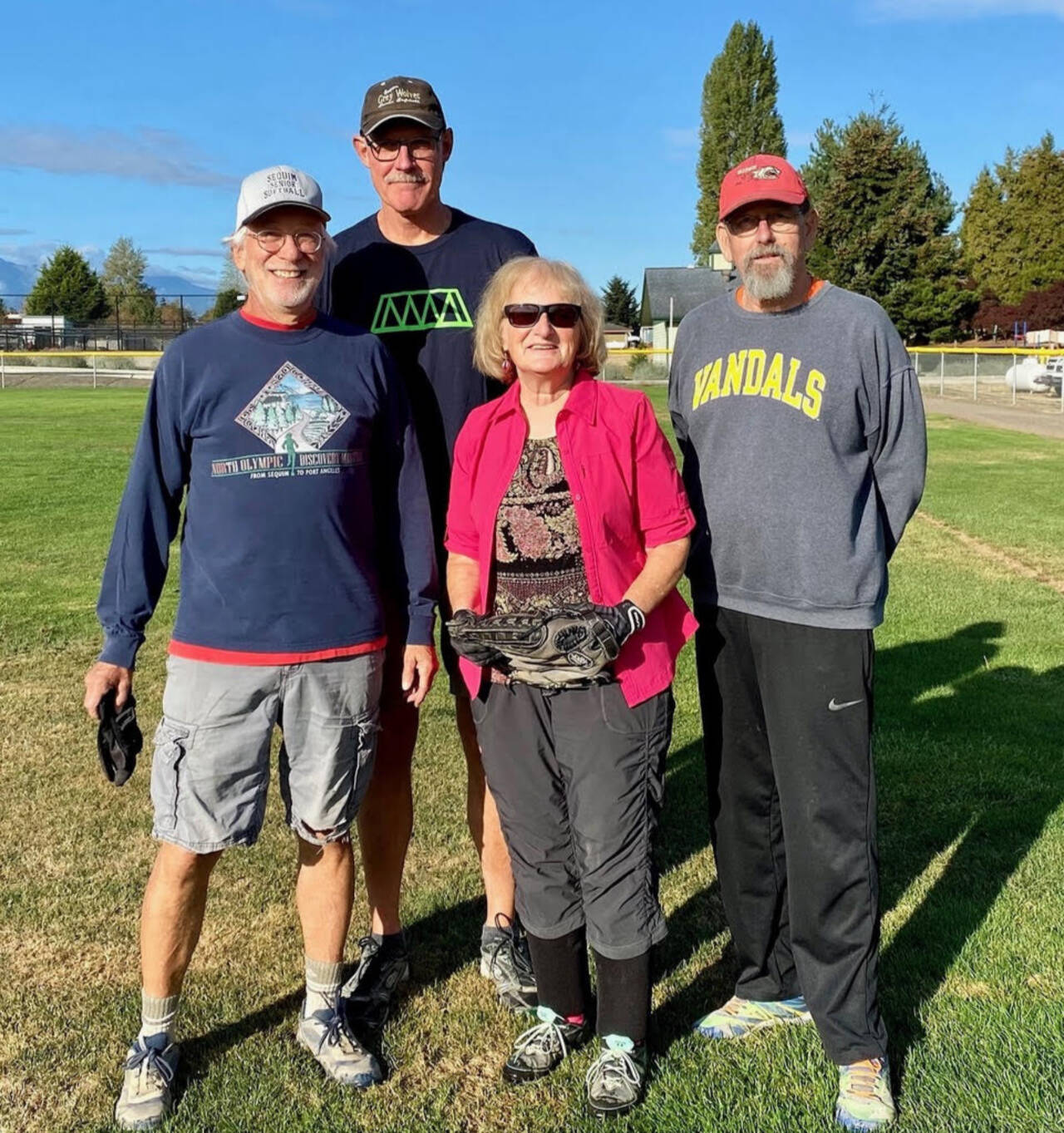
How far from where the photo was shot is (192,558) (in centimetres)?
275

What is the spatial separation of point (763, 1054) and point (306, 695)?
1567mm

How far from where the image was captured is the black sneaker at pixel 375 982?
3.15 meters

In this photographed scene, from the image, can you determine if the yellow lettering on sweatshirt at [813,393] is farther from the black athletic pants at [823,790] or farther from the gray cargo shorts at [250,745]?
the gray cargo shorts at [250,745]

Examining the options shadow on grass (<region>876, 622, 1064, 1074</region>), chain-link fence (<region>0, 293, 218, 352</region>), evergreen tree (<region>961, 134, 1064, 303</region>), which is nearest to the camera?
shadow on grass (<region>876, 622, 1064, 1074</region>)

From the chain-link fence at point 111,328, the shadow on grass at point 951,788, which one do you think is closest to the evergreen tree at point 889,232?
the chain-link fence at point 111,328

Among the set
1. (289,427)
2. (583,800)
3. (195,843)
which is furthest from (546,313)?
(195,843)

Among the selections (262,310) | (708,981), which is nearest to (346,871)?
(708,981)

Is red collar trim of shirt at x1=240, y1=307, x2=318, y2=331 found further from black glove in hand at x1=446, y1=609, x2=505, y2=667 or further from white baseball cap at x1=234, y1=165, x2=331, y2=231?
black glove in hand at x1=446, y1=609, x2=505, y2=667

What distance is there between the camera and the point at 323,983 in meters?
2.97

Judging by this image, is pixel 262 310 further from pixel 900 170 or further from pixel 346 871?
pixel 900 170

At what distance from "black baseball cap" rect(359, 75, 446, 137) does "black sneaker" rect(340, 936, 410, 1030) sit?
2442 mm

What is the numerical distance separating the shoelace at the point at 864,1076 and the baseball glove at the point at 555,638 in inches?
46.5

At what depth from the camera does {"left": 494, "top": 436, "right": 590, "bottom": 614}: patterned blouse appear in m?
2.67

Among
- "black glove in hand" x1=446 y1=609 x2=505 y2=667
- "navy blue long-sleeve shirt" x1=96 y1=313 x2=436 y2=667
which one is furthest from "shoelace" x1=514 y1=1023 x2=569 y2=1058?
"navy blue long-sleeve shirt" x1=96 y1=313 x2=436 y2=667
